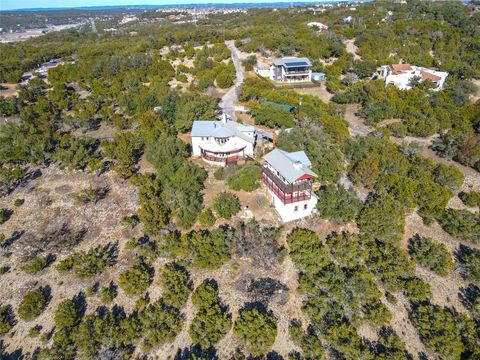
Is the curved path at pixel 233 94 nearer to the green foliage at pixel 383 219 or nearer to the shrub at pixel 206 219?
the shrub at pixel 206 219

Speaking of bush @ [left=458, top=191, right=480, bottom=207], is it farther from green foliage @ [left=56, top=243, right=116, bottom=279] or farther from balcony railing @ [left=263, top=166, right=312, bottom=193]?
green foliage @ [left=56, top=243, right=116, bottom=279]

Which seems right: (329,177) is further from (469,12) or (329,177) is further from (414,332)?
(469,12)

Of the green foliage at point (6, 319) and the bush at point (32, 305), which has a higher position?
the bush at point (32, 305)


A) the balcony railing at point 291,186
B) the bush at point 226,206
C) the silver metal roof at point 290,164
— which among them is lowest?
the bush at point 226,206

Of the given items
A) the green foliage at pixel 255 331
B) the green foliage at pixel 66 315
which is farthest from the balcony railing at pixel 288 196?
the green foliage at pixel 66 315

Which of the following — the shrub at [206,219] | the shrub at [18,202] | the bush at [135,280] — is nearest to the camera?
the bush at [135,280]

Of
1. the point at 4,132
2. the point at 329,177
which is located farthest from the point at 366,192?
the point at 4,132

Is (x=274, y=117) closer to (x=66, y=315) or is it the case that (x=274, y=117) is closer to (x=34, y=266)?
(x=34, y=266)
